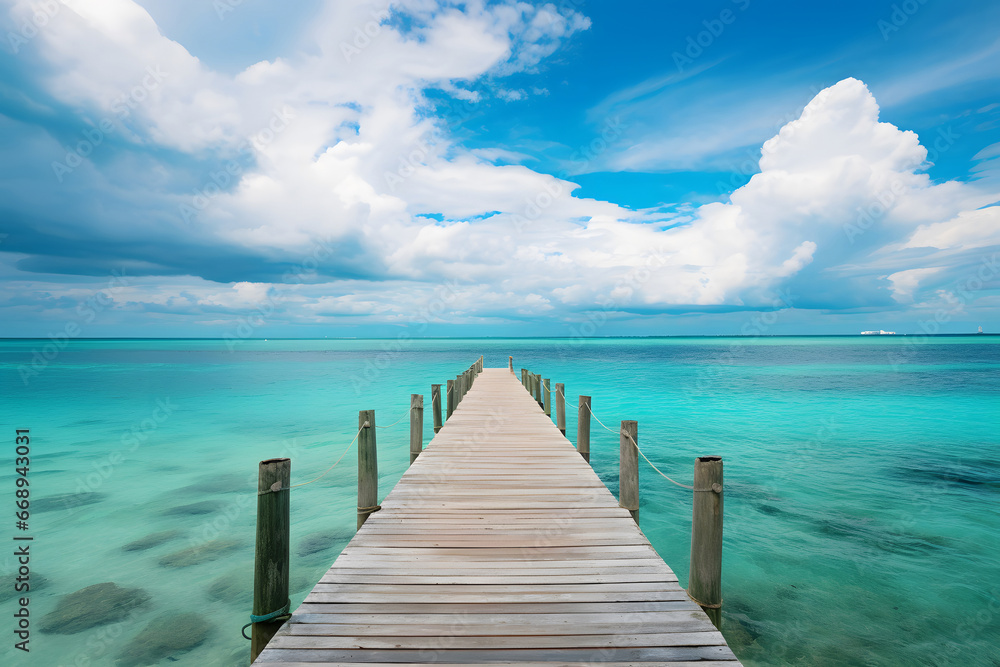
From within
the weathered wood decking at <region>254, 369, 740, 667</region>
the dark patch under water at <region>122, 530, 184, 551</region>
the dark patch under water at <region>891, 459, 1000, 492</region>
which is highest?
the weathered wood decking at <region>254, 369, 740, 667</region>

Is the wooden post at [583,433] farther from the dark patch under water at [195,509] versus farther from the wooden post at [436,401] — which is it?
the dark patch under water at [195,509]

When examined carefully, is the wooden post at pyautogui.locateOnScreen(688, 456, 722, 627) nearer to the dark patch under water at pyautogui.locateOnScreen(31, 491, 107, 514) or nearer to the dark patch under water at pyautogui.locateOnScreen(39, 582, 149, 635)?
the dark patch under water at pyautogui.locateOnScreen(39, 582, 149, 635)

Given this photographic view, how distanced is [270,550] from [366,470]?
2.22m

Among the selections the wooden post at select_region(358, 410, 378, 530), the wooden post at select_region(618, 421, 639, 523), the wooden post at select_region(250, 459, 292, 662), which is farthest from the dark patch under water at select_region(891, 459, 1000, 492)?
the wooden post at select_region(250, 459, 292, 662)

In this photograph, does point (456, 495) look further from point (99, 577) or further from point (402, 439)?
point (402, 439)

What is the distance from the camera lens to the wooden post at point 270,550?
3320mm

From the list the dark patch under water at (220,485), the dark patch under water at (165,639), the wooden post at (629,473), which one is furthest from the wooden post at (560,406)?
the dark patch under water at (165,639)

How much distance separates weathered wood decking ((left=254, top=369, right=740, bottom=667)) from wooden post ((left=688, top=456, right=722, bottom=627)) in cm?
16

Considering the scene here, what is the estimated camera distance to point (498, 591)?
3.66 m

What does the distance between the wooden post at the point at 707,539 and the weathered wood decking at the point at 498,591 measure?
0.16 m

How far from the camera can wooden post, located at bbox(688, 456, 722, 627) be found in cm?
354

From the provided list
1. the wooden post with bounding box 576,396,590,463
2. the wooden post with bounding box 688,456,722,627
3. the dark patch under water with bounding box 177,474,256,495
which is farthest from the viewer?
the dark patch under water with bounding box 177,474,256,495

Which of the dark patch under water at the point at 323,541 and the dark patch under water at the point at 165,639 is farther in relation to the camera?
the dark patch under water at the point at 323,541

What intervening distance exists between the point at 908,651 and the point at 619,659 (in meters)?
4.83
